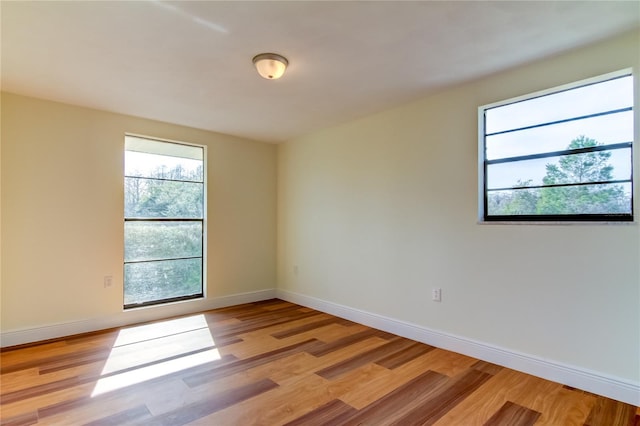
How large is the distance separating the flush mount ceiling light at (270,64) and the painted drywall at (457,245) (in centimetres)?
155

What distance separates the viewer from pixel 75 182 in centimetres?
348

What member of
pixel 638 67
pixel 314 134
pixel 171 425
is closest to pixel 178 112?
pixel 314 134

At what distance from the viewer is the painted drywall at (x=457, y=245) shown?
7.38ft

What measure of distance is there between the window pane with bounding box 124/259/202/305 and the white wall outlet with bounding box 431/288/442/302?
3.03 meters

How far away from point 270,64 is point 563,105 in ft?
7.45

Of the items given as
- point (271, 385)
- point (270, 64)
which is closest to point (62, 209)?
point (270, 64)

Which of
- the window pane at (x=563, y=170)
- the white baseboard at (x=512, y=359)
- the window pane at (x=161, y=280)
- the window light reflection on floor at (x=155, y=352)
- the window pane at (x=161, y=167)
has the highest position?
the window pane at (x=161, y=167)

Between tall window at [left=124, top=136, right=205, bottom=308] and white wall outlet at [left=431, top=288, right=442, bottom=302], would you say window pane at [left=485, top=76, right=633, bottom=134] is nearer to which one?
white wall outlet at [left=431, top=288, right=442, bottom=302]

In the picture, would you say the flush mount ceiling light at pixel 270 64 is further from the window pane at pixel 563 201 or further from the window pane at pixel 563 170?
the window pane at pixel 563 201

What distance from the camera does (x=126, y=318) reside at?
3.76 metres

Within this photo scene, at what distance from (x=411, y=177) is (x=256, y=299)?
2984mm

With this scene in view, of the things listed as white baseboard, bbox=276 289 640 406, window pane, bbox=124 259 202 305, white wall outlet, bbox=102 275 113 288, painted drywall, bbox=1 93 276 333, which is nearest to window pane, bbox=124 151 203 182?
painted drywall, bbox=1 93 276 333

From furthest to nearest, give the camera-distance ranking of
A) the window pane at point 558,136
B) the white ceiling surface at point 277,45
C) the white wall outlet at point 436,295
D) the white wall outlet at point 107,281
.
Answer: the white wall outlet at point 107,281, the white wall outlet at point 436,295, the window pane at point 558,136, the white ceiling surface at point 277,45

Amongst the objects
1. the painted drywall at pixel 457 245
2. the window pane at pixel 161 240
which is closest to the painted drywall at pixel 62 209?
the window pane at pixel 161 240
